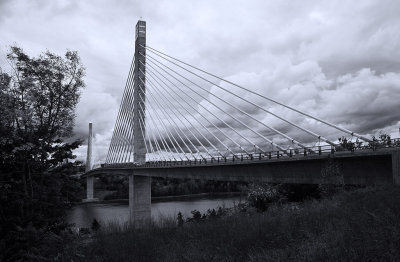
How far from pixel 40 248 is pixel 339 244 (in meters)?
9.53

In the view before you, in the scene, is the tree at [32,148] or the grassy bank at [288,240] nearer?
the grassy bank at [288,240]

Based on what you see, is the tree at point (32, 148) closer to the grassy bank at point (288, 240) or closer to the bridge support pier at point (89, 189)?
the grassy bank at point (288, 240)

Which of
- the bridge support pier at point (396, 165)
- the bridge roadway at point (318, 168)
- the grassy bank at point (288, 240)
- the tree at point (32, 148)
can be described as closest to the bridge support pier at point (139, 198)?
the bridge roadway at point (318, 168)

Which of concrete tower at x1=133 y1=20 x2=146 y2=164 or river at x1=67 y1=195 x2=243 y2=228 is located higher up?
concrete tower at x1=133 y1=20 x2=146 y2=164

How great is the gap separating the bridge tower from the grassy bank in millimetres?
37500

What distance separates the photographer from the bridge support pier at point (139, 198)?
47.9 m

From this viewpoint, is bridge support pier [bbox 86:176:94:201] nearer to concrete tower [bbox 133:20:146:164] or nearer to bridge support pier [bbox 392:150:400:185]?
concrete tower [bbox 133:20:146:164]

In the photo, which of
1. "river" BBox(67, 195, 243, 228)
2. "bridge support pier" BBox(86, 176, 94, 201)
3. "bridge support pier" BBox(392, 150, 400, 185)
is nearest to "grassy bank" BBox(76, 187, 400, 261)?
"bridge support pier" BBox(392, 150, 400, 185)

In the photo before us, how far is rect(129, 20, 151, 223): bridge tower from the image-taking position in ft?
162

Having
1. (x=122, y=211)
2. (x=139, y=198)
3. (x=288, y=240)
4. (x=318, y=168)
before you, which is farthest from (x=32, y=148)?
(x=122, y=211)

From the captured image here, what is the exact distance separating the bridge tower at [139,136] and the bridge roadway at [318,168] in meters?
19.9

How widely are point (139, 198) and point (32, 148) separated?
123ft

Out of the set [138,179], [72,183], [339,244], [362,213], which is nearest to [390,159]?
[362,213]

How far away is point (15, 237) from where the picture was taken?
1188 cm
